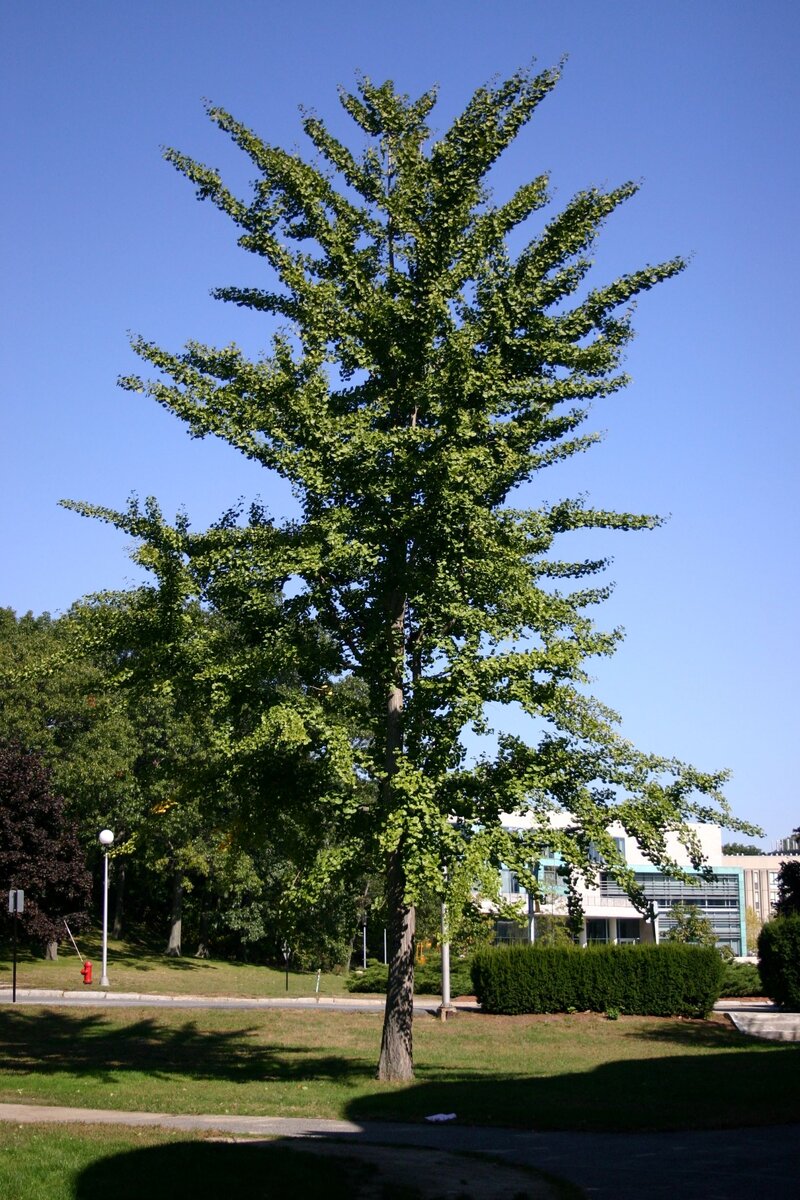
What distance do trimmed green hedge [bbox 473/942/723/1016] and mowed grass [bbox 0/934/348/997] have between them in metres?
6.28

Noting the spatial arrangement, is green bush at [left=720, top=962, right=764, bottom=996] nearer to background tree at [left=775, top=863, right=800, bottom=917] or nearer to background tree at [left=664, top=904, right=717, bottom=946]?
background tree at [left=775, top=863, right=800, bottom=917]

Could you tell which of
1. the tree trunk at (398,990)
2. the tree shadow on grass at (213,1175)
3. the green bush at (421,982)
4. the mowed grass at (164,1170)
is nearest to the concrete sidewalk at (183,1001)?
the green bush at (421,982)

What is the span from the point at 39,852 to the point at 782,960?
22.5 metres

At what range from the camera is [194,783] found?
17812mm

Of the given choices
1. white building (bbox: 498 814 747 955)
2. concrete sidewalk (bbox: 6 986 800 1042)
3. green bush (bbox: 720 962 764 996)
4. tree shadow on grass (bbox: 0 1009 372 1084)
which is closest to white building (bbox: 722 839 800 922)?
white building (bbox: 498 814 747 955)

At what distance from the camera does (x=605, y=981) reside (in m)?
30.5

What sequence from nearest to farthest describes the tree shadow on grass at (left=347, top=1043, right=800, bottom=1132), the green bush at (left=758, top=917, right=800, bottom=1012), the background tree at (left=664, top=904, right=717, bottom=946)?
the tree shadow on grass at (left=347, top=1043, right=800, bottom=1132)
the green bush at (left=758, top=917, right=800, bottom=1012)
the background tree at (left=664, top=904, right=717, bottom=946)

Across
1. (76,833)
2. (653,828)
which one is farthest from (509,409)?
(76,833)

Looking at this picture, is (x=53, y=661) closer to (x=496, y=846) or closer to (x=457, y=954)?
(x=496, y=846)

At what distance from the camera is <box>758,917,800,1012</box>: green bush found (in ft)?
102

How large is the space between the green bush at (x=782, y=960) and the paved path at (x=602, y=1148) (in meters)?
18.8

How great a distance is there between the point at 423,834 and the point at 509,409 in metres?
6.20

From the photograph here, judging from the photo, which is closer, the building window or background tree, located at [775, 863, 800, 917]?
the building window

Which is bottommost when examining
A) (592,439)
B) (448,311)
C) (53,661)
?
(53,661)
